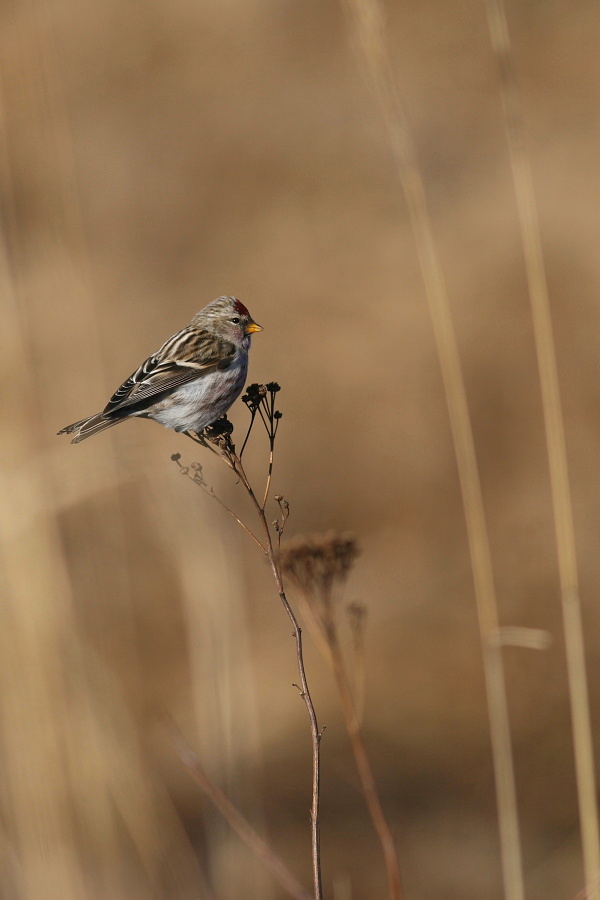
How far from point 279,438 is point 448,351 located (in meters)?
6.61

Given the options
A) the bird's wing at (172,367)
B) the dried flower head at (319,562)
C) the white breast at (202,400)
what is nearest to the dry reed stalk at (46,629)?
the bird's wing at (172,367)

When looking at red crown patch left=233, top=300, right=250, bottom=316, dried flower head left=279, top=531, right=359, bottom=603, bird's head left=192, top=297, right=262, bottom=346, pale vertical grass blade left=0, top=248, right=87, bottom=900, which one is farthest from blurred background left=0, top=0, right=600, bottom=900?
dried flower head left=279, top=531, right=359, bottom=603

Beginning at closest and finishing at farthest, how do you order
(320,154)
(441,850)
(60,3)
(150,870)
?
(150,870) < (441,850) < (320,154) < (60,3)

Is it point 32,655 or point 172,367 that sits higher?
point 172,367

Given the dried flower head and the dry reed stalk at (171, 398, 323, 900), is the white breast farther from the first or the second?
the dried flower head

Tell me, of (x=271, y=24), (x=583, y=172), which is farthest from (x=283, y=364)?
(x=271, y=24)

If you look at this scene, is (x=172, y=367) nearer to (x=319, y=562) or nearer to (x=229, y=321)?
(x=229, y=321)

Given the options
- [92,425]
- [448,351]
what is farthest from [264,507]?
[92,425]

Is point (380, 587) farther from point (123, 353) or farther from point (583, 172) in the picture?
point (583, 172)

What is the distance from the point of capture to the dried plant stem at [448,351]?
5.59 ft

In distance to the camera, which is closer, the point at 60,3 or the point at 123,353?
the point at 123,353

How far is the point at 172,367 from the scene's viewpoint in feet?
8.93

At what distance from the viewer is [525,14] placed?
11.2 meters

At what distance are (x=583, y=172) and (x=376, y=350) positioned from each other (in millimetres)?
3146
